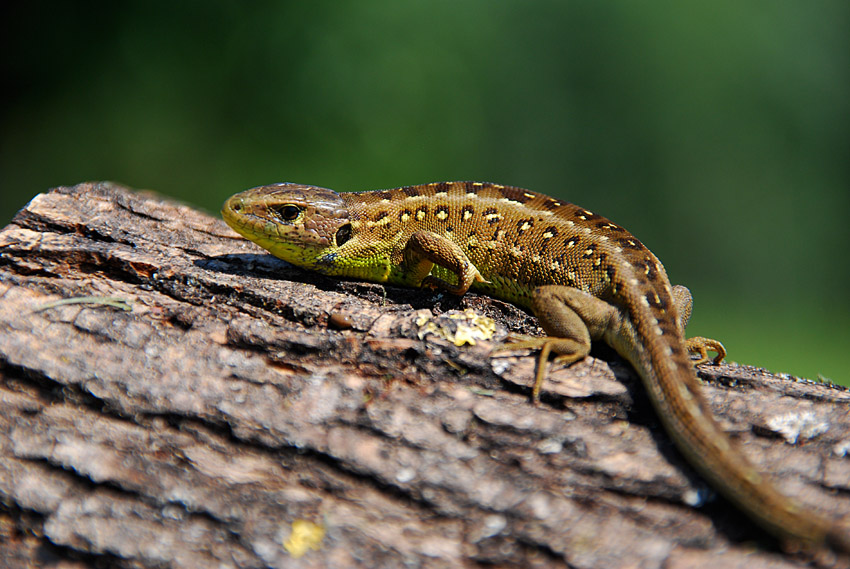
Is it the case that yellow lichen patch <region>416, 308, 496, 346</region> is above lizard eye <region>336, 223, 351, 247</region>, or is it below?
below

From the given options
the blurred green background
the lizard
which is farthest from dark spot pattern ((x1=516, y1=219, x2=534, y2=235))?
the blurred green background

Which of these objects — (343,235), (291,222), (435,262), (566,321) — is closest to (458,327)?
(566,321)

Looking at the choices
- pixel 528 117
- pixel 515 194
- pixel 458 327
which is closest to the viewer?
pixel 458 327

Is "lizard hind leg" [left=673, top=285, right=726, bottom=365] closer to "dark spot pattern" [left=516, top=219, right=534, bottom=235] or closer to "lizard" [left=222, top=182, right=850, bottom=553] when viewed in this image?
"lizard" [left=222, top=182, right=850, bottom=553]

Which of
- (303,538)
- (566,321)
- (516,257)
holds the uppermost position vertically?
(516,257)

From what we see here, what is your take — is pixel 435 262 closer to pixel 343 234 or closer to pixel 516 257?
pixel 516 257

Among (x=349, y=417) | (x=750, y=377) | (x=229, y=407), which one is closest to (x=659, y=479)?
(x=750, y=377)
